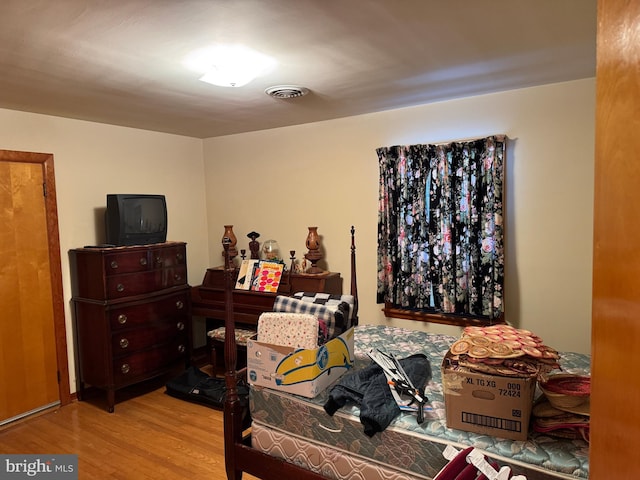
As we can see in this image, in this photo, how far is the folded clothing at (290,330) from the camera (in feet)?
6.37

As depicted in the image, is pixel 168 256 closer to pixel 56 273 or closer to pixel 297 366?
pixel 56 273

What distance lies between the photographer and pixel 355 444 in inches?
69.9

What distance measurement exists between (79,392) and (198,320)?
4.39 ft

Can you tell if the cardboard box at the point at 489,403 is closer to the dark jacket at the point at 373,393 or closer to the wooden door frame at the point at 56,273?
the dark jacket at the point at 373,393

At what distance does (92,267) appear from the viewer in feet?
11.4

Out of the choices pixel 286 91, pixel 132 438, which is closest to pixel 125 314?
pixel 132 438

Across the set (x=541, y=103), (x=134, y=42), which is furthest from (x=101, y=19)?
(x=541, y=103)

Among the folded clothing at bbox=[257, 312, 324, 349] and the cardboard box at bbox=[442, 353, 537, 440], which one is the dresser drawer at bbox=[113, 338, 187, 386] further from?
the cardboard box at bbox=[442, 353, 537, 440]

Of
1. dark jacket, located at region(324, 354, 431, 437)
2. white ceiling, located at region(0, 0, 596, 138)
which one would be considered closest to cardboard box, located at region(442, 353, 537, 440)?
dark jacket, located at region(324, 354, 431, 437)

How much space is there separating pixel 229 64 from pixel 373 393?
1.83 metres

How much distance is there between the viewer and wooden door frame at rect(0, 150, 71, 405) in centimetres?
342

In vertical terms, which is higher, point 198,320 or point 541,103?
point 541,103

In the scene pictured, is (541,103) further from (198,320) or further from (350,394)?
(198,320)

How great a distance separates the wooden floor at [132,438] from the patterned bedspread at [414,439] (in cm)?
88
